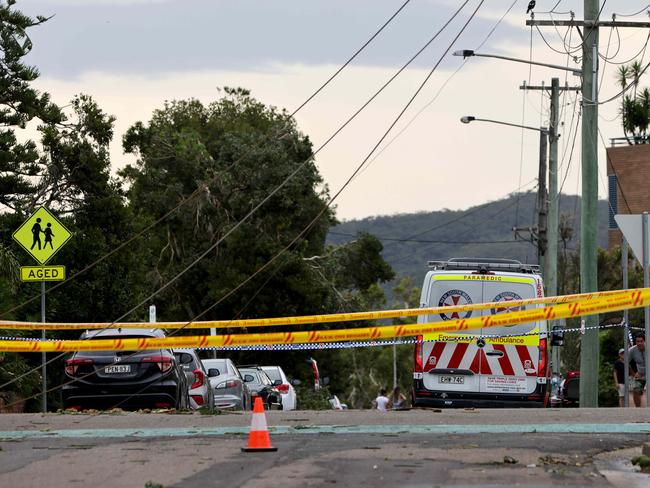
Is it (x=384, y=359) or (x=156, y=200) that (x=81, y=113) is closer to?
(x=156, y=200)

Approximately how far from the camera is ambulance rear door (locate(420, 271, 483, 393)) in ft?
67.9

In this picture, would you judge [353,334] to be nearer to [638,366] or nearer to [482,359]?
[482,359]

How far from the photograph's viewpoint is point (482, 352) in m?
21.0

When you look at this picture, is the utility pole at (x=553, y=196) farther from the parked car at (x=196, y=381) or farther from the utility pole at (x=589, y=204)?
the parked car at (x=196, y=381)

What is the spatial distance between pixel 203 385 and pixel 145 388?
226 centimetres

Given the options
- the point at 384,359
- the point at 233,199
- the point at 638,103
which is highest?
the point at 638,103

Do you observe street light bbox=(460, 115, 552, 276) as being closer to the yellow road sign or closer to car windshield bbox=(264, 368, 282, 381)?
car windshield bbox=(264, 368, 282, 381)

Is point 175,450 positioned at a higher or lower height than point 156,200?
lower

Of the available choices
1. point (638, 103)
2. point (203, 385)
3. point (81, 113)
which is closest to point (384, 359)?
point (638, 103)

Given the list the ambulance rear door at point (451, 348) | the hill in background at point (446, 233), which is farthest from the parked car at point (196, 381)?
the hill in background at point (446, 233)

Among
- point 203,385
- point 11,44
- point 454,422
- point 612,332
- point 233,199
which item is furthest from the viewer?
point 612,332

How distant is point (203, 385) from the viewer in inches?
835

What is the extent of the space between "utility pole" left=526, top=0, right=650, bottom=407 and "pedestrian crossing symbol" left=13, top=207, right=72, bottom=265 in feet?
29.5

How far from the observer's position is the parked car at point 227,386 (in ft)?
74.9
